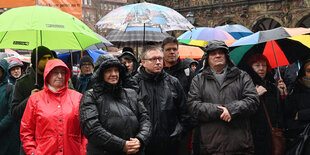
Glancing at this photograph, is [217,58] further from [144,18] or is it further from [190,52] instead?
[190,52]

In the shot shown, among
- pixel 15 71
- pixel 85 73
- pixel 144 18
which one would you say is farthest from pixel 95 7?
pixel 144 18

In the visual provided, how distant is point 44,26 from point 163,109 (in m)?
1.63

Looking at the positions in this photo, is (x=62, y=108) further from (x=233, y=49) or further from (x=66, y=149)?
(x=233, y=49)

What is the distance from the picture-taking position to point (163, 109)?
412 cm

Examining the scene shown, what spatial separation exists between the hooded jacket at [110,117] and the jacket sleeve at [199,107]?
65 cm

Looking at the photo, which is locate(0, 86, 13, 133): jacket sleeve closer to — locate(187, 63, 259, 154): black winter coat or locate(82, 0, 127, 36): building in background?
locate(187, 63, 259, 154): black winter coat

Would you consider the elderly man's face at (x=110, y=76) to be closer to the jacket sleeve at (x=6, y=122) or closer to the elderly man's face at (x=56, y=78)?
the elderly man's face at (x=56, y=78)

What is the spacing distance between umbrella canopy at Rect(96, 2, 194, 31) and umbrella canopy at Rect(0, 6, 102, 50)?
1.92ft

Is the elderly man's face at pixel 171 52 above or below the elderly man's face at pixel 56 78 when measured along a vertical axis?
above

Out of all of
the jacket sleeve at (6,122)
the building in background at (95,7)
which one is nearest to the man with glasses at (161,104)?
the jacket sleeve at (6,122)

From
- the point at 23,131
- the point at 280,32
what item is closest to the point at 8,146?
A: the point at 23,131

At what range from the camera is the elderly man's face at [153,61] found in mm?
4230

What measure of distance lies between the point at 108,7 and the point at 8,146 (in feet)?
174

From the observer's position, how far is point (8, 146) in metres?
4.94
